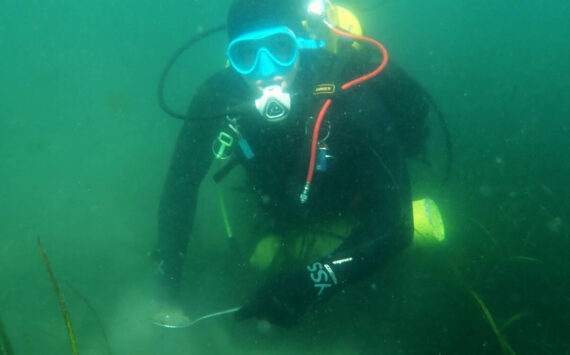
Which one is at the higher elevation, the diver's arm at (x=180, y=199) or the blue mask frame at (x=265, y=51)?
the blue mask frame at (x=265, y=51)

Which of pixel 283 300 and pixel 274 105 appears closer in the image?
pixel 283 300

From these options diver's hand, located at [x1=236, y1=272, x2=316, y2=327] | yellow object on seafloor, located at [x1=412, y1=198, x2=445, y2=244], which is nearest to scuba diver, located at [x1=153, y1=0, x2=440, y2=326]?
diver's hand, located at [x1=236, y1=272, x2=316, y2=327]

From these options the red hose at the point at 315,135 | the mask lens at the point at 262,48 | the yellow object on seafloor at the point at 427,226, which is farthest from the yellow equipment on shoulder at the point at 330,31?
the yellow object on seafloor at the point at 427,226

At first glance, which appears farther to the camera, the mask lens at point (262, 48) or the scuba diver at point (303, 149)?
the mask lens at point (262, 48)

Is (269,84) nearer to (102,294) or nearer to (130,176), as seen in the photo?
(102,294)

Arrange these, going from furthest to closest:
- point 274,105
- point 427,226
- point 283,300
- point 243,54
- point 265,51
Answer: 1. point 427,226
2. point 243,54
3. point 265,51
4. point 274,105
5. point 283,300

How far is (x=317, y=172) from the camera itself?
309cm

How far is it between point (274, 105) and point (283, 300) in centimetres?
146

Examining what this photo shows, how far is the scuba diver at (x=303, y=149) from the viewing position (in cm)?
264

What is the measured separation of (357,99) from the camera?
281 cm

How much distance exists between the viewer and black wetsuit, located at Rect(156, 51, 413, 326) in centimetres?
266

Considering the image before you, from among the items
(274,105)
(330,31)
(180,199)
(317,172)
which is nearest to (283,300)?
(317,172)

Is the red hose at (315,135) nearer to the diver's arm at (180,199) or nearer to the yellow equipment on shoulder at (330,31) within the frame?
the yellow equipment on shoulder at (330,31)

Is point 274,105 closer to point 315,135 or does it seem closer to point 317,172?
point 315,135
